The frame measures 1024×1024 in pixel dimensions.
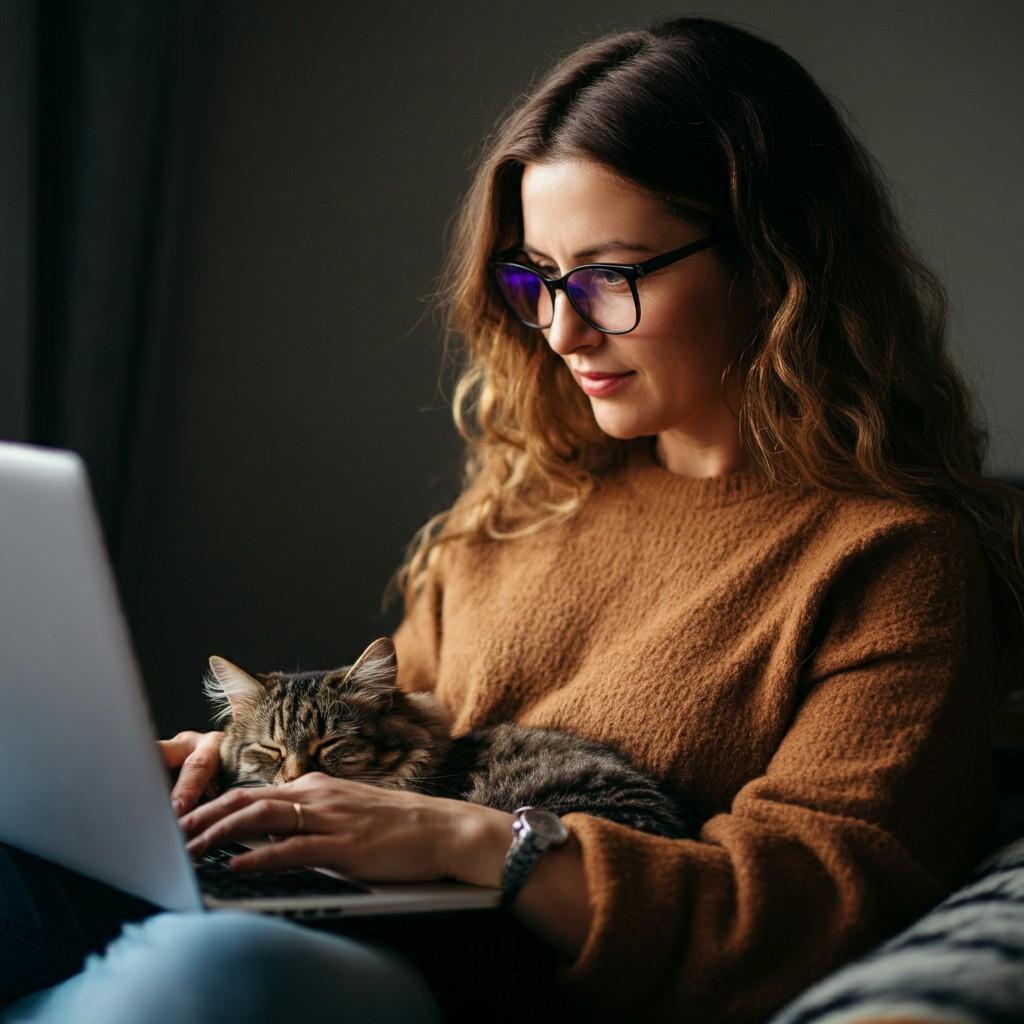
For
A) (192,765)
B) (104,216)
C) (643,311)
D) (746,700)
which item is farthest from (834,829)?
(104,216)

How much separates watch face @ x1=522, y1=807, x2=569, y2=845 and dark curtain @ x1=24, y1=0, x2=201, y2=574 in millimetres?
1348

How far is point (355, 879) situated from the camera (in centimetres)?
108

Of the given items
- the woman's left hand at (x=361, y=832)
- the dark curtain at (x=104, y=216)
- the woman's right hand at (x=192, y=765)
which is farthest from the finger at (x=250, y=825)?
the dark curtain at (x=104, y=216)

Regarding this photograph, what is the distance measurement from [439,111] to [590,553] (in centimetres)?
124

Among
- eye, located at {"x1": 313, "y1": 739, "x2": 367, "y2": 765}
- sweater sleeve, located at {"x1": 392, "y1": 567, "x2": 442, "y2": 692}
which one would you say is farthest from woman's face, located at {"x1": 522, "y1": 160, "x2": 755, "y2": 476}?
eye, located at {"x1": 313, "y1": 739, "x2": 367, "y2": 765}

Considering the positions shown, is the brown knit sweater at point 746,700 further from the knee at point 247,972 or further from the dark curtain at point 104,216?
the dark curtain at point 104,216

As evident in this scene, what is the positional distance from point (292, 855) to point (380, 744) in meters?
0.43

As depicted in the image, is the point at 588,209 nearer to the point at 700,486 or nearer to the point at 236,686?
the point at 700,486

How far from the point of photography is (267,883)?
1.04 m

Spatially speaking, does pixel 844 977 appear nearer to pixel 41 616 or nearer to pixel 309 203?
pixel 41 616

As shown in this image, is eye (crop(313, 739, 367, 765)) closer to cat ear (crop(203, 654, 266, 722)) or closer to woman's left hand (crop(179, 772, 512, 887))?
cat ear (crop(203, 654, 266, 722))

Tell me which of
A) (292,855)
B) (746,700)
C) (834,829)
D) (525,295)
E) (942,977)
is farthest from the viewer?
(525,295)

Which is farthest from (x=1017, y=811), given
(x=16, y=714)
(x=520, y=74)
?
(x=520, y=74)

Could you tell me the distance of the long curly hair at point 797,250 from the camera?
139 cm
